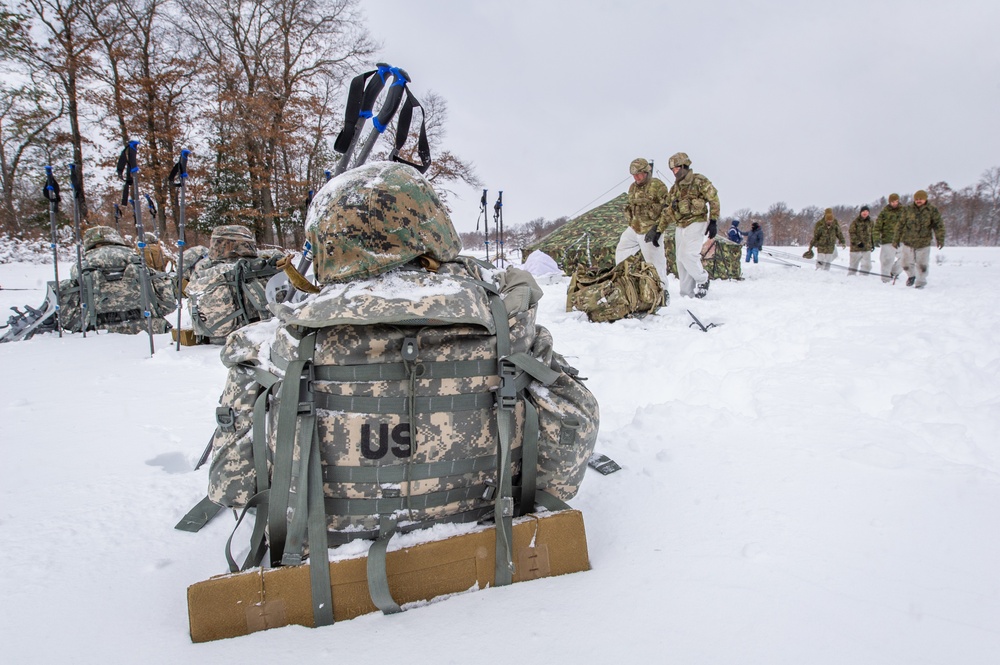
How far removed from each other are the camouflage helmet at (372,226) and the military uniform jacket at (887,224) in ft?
38.0

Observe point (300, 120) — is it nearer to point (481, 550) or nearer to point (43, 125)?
point (43, 125)

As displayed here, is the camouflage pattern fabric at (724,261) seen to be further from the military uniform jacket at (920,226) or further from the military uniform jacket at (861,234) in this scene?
the military uniform jacket at (920,226)

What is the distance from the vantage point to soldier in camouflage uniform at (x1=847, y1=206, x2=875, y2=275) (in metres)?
11.4

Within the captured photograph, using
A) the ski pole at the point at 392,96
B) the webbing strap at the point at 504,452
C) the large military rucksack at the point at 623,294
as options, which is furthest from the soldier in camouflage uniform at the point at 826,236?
the webbing strap at the point at 504,452

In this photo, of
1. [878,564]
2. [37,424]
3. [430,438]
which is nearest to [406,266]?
[430,438]

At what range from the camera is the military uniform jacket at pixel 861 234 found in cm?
1138

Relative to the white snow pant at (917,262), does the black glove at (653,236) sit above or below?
above

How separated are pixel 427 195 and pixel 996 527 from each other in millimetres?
2118

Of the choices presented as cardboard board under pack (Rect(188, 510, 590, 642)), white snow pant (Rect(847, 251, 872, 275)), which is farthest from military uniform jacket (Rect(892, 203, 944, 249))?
cardboard board under pack (Rect(188, 510, 590, 642))

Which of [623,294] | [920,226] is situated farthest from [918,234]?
[623,294]

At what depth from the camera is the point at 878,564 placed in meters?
1.47

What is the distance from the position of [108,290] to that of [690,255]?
8.09m

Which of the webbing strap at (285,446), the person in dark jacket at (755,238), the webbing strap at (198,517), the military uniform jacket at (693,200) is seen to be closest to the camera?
the webbing strap at (285,446)

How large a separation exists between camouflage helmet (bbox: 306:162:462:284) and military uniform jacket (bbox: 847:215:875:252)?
13.1 m
